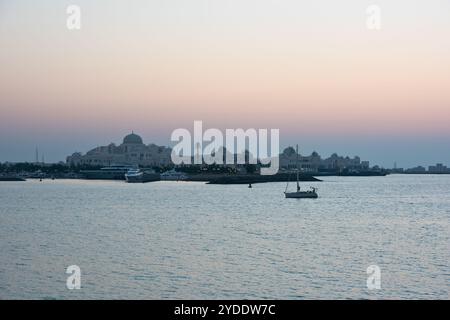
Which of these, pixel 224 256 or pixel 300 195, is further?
pixel 300 195

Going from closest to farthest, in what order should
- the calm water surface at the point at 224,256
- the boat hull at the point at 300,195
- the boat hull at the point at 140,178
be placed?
the calm water surface at the point at 224,256
the boat hull at the point at 300,195
the boat hull at the point at 140,178

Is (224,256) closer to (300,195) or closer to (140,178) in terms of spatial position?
(300,195)

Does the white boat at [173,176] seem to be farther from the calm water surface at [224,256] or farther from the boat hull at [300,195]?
the calm water surface at [224,256]

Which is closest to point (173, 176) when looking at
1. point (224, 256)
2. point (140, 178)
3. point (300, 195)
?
point (140, 178)

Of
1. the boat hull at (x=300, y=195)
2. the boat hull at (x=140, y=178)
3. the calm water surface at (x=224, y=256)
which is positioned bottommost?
the calm water surface at (x=224, y=256)

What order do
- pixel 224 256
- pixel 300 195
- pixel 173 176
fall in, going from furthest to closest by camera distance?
pixel 173 176 → pixel 300 195 → pixel 224 256

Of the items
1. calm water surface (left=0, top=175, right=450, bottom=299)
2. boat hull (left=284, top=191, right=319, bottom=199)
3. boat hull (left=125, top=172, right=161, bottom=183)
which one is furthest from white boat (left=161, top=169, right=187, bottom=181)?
calm water surface (left=0, top=175, right=450, bottom=299)

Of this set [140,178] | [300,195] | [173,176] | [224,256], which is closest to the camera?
[224,256]

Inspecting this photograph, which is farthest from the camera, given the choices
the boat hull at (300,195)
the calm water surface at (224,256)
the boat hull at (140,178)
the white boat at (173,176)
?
the white boat at (173,176)

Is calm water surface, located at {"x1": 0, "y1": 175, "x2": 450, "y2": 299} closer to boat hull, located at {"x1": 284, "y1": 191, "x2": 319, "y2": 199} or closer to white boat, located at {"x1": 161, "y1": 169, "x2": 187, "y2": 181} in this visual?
boat hull, located at {"x1": 284, "y1": 191, "x2": 319, "y2": 199}

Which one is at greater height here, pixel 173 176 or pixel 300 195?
pixel 173 176

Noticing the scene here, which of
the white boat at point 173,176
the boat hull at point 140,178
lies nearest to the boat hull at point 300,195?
the boat hull at point 140,178

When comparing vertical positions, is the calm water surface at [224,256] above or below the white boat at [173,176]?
below
